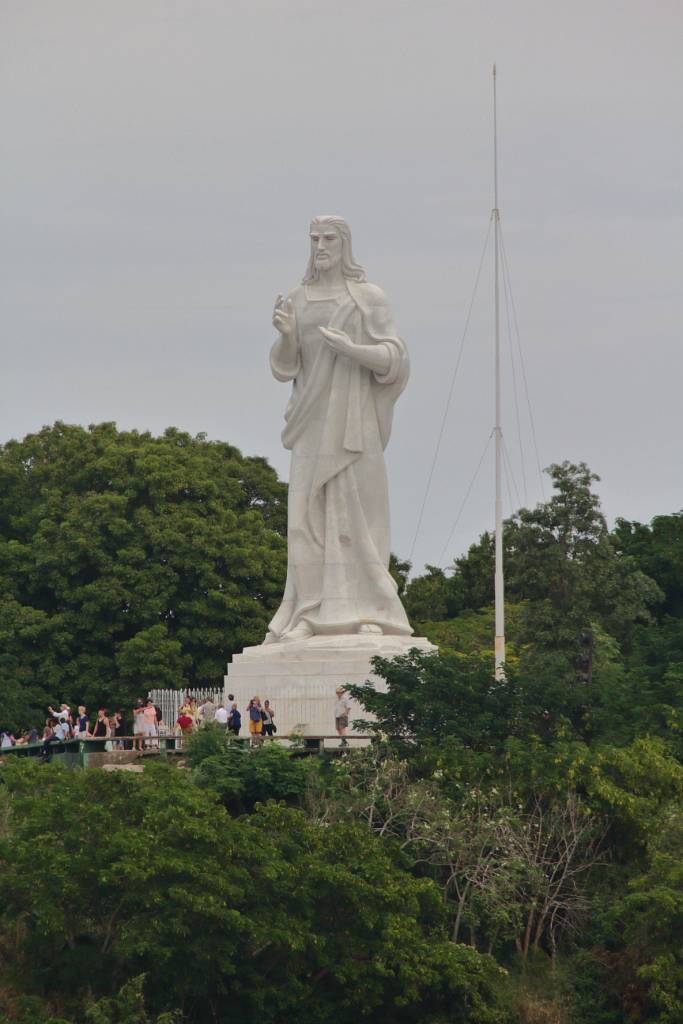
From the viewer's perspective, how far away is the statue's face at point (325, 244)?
3903 centimetres

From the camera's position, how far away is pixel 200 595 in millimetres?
51812

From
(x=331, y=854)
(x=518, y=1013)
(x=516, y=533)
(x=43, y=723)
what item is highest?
(x=516, y=533)

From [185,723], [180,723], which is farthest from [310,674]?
[180,723]

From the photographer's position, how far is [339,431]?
3900 centimetres

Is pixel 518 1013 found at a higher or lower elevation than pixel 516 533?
lower

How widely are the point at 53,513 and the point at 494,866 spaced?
22.4 m

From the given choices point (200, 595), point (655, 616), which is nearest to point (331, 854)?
point (200, 595)

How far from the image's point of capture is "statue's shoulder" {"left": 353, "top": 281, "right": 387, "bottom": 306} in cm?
3903

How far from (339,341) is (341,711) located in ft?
19.7

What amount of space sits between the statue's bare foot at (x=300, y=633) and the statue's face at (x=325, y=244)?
581 centimetres

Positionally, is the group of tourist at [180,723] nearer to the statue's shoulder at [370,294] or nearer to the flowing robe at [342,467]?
the flowing robe at [342,467]

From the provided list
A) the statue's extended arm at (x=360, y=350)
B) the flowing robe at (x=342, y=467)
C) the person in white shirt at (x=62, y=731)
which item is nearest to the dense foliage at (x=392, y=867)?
the flowing robe at (x=342, y=467)

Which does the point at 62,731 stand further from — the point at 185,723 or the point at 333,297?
the point at 333,297

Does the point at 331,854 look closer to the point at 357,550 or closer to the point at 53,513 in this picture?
the point at 357,550
